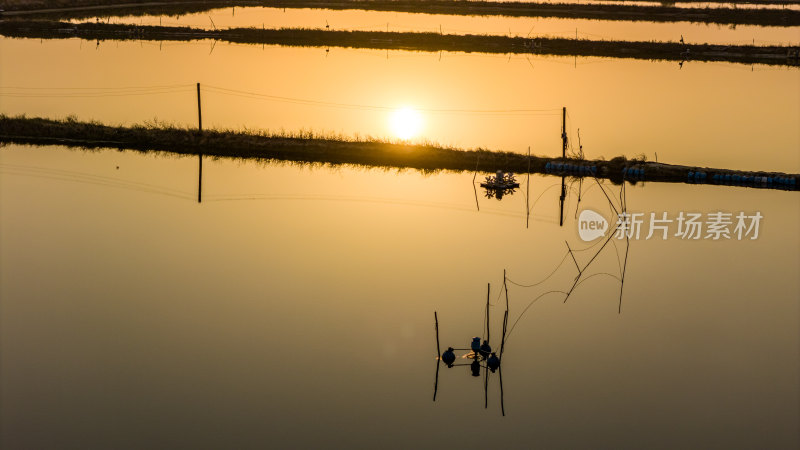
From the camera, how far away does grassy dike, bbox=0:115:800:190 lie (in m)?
12.3

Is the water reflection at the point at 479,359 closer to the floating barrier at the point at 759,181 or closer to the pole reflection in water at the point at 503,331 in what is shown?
the pole reflection in water at the point at 503,331

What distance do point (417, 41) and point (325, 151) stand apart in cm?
763

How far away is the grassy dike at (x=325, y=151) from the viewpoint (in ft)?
40.3

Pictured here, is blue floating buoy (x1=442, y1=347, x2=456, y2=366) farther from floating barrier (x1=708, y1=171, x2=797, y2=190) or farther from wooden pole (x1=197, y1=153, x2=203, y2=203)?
floating barrier (x1=708, y1=171, x2=797, y2=190)

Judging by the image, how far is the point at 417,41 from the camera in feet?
65.9

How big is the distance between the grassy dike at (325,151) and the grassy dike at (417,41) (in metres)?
6.76

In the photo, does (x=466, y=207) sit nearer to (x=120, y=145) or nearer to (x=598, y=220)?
(x=598, y=220)

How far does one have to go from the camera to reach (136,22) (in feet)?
71.5

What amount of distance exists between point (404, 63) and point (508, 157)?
244 inches

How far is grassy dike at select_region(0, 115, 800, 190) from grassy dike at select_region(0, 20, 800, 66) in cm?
676

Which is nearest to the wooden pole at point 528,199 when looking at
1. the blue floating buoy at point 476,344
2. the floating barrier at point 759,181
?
the floating barrier at point 759,181

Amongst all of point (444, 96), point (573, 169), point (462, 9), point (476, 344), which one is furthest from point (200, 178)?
point (462, 9)

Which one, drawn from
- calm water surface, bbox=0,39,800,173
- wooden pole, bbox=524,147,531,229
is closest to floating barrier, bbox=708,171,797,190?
calm water surface, bbox=0,39,800,173

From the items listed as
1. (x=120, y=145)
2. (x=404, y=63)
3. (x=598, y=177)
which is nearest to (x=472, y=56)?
(x=404, y=63)
